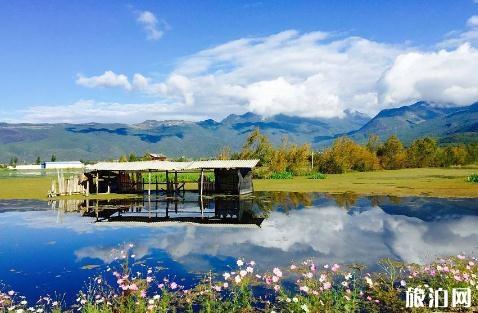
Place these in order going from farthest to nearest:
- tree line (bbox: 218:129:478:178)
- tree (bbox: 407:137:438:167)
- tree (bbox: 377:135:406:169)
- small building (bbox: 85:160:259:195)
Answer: tree (bbox: 407:137:438:167), tree (bbox: 377:135:406:169), tree line (bbox: 218:129:478:178), small building (bbox: 85:160:259:195)

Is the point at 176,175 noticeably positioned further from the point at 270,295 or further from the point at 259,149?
the point at 270,295

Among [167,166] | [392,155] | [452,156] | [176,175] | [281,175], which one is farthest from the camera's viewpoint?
[452,156]

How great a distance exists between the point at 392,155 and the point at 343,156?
15871 millimetres

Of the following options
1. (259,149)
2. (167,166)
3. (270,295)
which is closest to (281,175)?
(259,149)

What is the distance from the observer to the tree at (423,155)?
286 feet

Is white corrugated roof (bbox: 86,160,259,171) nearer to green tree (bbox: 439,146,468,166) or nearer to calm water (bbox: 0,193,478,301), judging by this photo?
calm water (bbox: 0,193,478,301)

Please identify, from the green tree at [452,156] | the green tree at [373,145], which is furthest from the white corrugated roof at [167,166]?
the green tree at [452,156]

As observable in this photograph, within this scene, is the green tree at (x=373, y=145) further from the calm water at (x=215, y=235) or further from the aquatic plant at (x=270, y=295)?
the aquatic plant at (x=270, y=295)

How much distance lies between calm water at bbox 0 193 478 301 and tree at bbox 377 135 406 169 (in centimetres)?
5237

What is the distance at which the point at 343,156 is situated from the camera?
73.2 metres

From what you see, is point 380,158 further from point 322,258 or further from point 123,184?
point 322,258

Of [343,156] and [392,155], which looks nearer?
[343,156]

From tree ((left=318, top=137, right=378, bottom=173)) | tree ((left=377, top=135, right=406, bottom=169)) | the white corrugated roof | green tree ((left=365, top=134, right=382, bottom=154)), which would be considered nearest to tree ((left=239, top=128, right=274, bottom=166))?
tree ((left=318, top=137, right=378, bottom=173))

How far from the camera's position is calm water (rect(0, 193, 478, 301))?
15.3 meters
